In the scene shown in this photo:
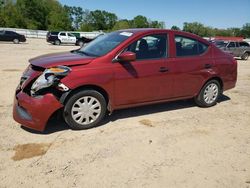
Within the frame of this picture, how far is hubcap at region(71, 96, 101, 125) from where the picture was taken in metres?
4.83

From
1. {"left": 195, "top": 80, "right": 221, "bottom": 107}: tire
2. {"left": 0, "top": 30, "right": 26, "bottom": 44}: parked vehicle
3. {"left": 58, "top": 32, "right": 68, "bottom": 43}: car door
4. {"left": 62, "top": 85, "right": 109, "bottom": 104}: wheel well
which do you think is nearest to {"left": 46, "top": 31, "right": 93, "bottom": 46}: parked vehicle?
{"left": 58, "top": 32, "right": 68, "bottom": 43}: car door

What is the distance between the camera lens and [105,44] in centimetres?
552

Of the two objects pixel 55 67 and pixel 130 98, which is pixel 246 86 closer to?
pixel 130 98

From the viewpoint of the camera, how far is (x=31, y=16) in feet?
267

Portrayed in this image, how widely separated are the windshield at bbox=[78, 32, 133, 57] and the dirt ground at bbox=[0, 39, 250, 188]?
1309 mm

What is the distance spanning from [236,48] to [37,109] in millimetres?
19036

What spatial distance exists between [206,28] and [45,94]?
133 metres

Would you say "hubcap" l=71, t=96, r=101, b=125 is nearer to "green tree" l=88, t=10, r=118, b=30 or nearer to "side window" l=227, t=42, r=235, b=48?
"side window" l=227, t=42, r=235, b=48

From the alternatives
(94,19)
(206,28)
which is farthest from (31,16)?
(206,28)

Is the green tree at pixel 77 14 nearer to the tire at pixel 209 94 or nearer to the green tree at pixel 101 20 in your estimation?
the green tree at pixel 101 20

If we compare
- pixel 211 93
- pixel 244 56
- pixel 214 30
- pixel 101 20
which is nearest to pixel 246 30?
pixel 214 30

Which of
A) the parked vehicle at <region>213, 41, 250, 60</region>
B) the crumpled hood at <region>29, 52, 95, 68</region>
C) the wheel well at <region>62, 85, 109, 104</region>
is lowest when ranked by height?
A: the wheel well at <region>62, 85, 109, 104</region>

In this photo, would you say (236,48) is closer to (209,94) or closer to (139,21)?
(209,94)

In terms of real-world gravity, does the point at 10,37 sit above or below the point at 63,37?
below
